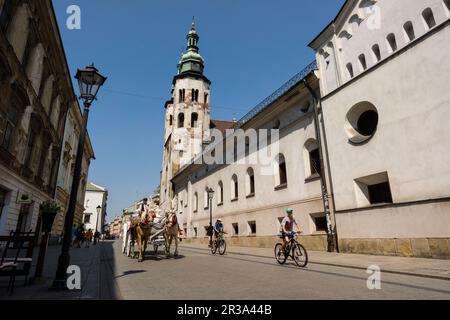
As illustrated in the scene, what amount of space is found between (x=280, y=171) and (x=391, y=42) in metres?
10.2

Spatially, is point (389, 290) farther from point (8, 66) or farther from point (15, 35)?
point (15, 35)

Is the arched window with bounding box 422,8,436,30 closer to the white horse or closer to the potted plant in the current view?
the white horse

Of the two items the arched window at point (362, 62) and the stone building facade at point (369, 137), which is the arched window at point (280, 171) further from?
the arched window at point (362, 62)

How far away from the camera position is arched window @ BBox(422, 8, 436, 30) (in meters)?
11.4

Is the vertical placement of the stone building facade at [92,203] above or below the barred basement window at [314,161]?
above

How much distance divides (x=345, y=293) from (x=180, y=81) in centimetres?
4902

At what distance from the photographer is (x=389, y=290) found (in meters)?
5.34

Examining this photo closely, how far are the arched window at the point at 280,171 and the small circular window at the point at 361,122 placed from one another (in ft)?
20.0

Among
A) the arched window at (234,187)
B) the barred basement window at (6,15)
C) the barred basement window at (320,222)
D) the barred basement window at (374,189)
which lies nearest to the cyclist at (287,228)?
the barred basement window at (374,189)

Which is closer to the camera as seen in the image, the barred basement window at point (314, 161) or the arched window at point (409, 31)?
the arched window at point (409, 31)

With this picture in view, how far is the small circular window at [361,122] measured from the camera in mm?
13375

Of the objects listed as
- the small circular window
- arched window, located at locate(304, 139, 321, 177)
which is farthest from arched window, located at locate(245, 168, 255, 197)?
the small circular window

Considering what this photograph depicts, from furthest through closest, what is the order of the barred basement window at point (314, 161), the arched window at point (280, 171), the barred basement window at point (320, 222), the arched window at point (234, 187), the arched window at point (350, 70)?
the arched window at point (234, 187) < the arched window at point (280, 171) < the barred basement window at point (314, 161) < the barred basement window at point (320, 222) < the arched window at point (350, 70)
